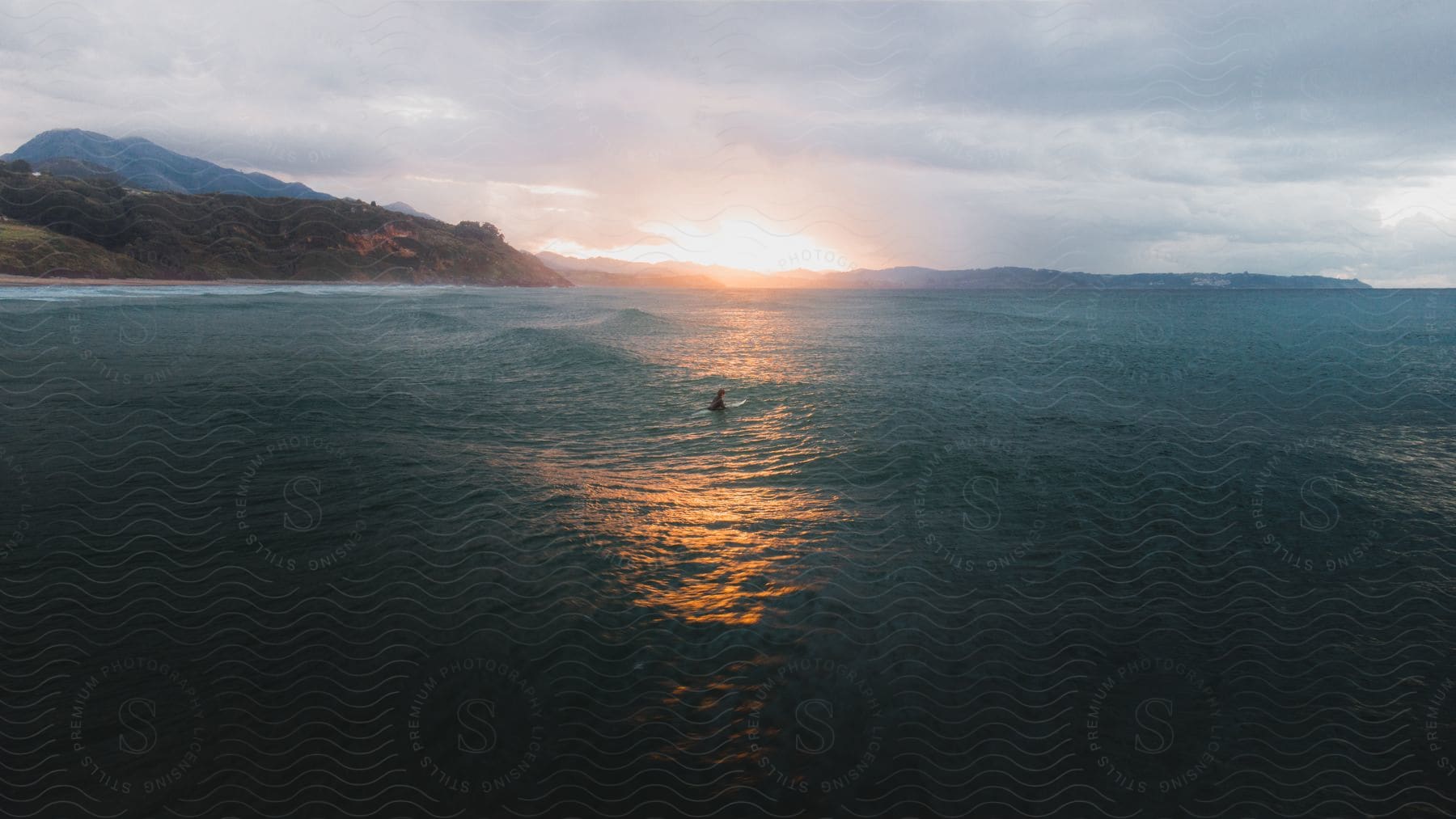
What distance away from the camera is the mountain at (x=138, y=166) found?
5578cm

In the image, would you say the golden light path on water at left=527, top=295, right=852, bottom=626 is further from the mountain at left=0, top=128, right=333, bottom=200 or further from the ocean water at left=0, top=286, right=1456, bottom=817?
the mountain at left=0, top=128, right=333, bottom=200

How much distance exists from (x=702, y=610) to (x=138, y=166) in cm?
11521

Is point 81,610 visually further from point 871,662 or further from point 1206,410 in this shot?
point 1206,410

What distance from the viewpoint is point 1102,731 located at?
9430mm

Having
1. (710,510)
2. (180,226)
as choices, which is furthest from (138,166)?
(710,510)

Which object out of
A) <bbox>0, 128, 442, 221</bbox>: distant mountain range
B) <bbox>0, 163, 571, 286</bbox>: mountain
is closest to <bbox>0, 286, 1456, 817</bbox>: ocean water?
<bbox>0, 128, 442, 221</bbox>: distant mountain range

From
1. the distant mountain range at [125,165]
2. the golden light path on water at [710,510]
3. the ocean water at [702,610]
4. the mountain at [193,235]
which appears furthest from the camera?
the mountain at [193,235]

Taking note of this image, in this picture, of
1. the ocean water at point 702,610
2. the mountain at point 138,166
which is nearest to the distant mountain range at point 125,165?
the mountain at point 138,166

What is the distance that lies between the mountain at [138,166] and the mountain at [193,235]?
7.30ft

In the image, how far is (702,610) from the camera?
12.0m

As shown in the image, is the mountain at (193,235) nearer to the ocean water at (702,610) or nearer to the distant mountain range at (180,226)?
the distant mountain range at (180,226)

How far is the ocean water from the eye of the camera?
8.34 metres

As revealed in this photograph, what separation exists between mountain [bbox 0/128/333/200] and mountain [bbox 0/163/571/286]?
7.30 ft

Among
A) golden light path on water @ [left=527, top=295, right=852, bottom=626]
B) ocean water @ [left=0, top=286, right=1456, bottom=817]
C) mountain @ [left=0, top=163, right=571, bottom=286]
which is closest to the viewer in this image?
ocean water @ [left=0, top=286, right=1456, bottom=817]
